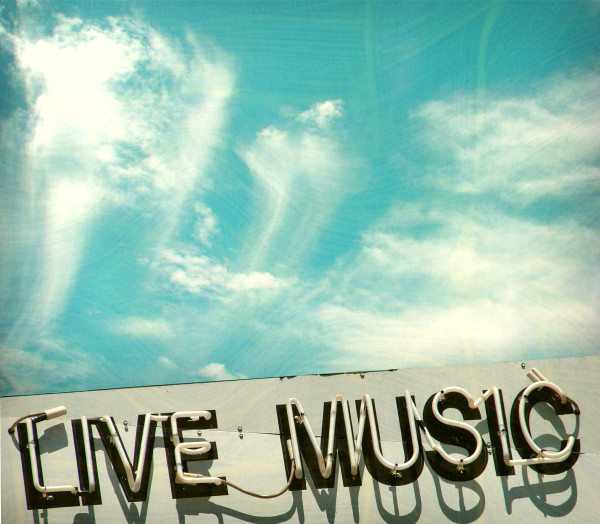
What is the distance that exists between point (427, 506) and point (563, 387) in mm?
1201

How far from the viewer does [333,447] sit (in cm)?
302

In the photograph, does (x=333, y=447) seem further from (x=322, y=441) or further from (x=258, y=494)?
(x=258, y=494)

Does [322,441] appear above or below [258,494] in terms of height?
above

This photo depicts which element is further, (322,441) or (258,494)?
(322,441)

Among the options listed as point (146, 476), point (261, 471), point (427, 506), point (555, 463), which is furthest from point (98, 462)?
point (555, 463)

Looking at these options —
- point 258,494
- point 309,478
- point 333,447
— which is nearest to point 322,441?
point 333,447

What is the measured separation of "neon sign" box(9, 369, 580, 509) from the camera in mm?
2994

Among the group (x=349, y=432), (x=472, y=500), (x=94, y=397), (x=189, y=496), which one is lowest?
(x=472, y=500)

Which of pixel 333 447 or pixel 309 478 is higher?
pixel 333 447

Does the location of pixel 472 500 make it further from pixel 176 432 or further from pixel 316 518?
pixel 176 432

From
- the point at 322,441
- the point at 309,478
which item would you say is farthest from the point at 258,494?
the point at 322,441

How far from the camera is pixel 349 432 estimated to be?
3.06m

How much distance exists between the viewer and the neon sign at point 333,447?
2994 millimetres

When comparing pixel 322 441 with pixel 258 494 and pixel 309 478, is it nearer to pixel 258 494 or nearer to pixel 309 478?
pixel 309 478
